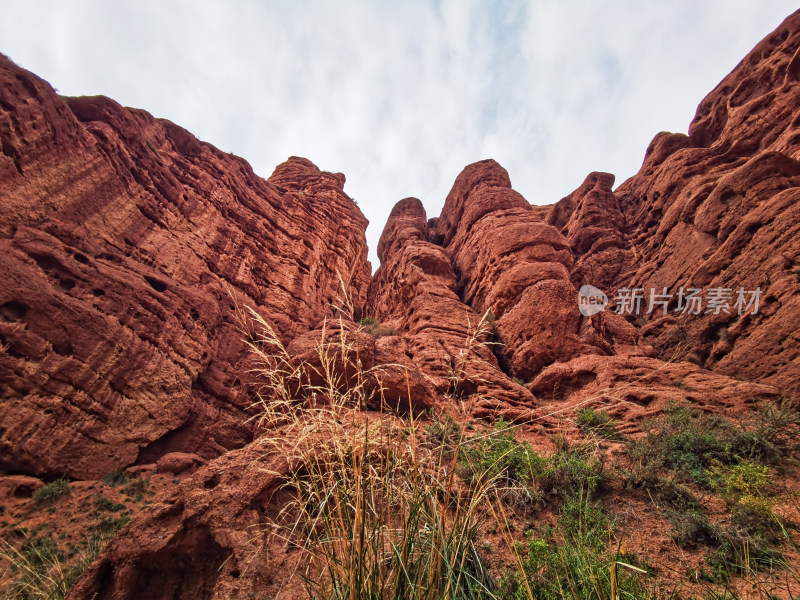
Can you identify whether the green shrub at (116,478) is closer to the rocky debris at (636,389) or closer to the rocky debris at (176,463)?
the rocky debris at (176,463)

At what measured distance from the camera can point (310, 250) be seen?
18.9 metres

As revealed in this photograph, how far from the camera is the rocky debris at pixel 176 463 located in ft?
27.6

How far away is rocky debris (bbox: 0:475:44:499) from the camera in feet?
21.6

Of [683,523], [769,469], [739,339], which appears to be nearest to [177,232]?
[683,523]

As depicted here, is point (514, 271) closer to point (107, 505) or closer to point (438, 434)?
point (438, 434)

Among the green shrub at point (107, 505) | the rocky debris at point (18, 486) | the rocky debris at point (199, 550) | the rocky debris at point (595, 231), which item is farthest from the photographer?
the rocky debris at point (595, 231)

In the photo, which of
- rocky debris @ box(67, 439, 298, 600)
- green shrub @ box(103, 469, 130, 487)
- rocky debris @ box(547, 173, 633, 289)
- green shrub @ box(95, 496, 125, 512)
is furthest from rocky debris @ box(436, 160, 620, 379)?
green shrub @ box(103, 469, 130, 487)

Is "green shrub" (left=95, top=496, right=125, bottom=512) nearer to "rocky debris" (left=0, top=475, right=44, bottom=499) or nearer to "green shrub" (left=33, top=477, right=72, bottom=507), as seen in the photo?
"green shrub" (left=33, top=477, right=72, bottom=507)

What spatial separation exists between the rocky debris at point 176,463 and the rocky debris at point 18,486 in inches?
81.4

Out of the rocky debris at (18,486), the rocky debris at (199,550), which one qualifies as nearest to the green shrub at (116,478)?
the rocky debris at (18,486)

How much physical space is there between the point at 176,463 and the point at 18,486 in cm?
265

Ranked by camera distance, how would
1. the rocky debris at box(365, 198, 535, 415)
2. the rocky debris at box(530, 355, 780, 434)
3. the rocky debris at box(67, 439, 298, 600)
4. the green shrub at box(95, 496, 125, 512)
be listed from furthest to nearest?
the rocky debris at box(365, 198, 535, 415)
the rocky debris at box(530, 355, 780, 434)
the green shrub at box(95, 496, 125, 512)
the rocky debris at box(67, 439, 298, 600)

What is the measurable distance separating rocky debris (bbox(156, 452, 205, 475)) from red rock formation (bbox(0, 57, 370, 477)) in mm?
696

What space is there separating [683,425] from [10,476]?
13.6 meters
